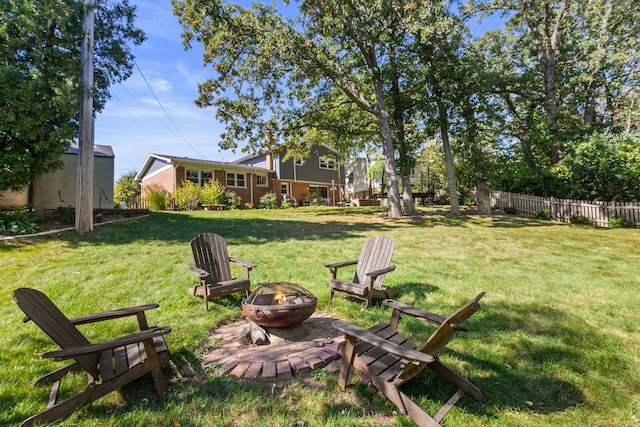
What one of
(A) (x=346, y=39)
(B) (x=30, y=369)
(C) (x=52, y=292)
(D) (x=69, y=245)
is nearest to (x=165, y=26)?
(A) (x=346, y=39)

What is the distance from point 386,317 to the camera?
374 cm

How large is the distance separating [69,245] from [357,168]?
92.2ft

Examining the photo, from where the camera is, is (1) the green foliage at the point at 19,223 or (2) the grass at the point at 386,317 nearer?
(2) the grass at the point at 386,317

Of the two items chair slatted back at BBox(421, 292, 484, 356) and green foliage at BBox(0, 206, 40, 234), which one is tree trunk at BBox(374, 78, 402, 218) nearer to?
chair slatted back at BBox(421, 292, 484, 356)

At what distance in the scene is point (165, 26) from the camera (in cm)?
1142

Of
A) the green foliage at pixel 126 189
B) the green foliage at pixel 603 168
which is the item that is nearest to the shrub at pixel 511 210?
the green foliage at pixel 603 168

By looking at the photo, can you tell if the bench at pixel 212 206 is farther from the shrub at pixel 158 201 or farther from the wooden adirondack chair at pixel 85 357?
the wooden adirondack chair at pixel 85 357

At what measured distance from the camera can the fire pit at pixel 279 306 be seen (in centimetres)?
310

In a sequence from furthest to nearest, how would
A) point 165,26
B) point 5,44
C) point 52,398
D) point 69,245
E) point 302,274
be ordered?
1. point 165,26
2. point 5,44
3. point 69,245
4. point 302,274
5. point 52,398

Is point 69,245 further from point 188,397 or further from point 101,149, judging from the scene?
point 101,149

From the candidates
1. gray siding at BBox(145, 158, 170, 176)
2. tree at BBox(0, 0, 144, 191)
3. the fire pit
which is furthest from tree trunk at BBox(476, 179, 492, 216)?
gray siding at BBox(145, 158, 170, 176)

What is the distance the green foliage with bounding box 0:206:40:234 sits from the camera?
7.26 metres

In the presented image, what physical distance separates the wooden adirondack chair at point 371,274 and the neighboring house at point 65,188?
10077 millimetres

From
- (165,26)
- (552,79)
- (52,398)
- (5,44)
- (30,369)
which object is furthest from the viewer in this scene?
(552,79)
